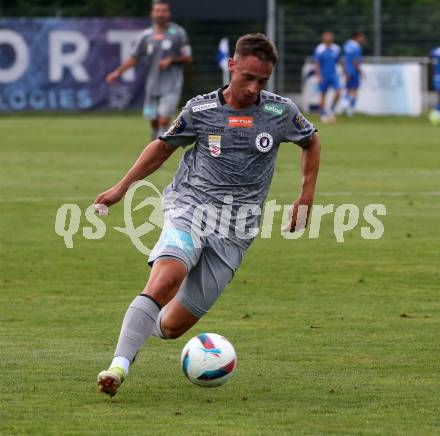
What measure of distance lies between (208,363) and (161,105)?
17837 millimetres

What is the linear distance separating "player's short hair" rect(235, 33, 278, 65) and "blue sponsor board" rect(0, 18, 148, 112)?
34539 mm

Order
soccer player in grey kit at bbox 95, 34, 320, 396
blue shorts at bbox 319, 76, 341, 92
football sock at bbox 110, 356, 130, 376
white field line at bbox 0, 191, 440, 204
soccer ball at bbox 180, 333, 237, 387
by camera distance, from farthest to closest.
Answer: blue shorts at bbox 319, 76, 341, 92, white field line at bbox 0, 191, 440, 204, soccer player in grey kit at bbox 95, 34, 320, 396, soccer ball at bbox 180, 333, 237, 387, football sock at bbox 110, 356, 130, 376

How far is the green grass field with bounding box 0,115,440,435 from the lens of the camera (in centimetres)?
722

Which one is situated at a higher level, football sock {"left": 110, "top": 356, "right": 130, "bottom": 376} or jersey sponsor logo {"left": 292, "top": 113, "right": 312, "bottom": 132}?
jersey sponsor logo {"left": 292, "top": 113, "right": 312, "bottom": 132}

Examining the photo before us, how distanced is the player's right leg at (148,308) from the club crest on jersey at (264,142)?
89cm

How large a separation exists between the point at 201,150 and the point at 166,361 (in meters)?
1.45

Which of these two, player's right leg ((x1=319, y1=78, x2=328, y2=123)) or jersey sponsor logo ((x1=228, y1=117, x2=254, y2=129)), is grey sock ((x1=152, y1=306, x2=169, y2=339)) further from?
player's right leg ((x1=319, y1=78, x2=328, y2=123))

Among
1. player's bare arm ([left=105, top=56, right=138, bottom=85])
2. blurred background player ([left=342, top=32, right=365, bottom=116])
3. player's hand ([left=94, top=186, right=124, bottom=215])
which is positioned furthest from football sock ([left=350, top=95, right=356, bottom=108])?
player's hand ([left=94, top=186, right=124, bottom=215])

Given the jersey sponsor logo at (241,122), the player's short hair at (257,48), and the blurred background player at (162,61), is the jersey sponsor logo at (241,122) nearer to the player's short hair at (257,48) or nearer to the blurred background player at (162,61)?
the player's short hair at (257,48)

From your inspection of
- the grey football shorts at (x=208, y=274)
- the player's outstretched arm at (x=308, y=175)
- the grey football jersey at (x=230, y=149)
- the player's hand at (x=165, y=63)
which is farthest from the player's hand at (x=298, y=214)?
the player's hand at (x=165, y=63)

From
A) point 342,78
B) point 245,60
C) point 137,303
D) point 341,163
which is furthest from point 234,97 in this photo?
point 342,78

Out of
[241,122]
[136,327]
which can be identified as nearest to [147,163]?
[241,122]

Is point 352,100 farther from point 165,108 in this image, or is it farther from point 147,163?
point 147,163

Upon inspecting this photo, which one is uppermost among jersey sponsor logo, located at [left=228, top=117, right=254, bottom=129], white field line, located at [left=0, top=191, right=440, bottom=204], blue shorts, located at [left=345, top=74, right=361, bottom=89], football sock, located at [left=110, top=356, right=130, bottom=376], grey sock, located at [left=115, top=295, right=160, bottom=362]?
jersey sponsor logo, located at [left=228, top=117, right=254, bottom=129]
